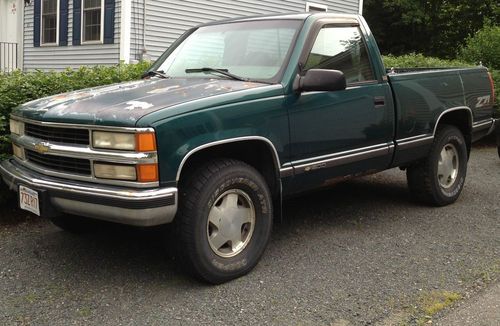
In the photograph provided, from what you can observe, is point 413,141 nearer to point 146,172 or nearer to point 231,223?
point 231,223

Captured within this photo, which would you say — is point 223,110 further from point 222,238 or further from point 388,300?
point 388,300

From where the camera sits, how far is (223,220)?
12.3 ft

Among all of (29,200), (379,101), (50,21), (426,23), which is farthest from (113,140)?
(426,23)

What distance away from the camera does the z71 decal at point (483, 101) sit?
6.16 m

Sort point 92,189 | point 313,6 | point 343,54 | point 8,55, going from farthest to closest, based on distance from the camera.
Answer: point 313,6 → point 8,55 → point 343,54 → point 92,189

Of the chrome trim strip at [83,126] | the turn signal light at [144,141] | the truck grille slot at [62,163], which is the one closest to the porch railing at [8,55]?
the chrome trim strip at [83,126]

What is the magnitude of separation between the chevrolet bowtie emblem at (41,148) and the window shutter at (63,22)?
34.6 ft

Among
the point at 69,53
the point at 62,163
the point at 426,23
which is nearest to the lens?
the point at 62,163

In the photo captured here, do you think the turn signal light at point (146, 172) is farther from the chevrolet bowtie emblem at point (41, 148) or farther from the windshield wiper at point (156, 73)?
the windshield wiper at point (156, 73)

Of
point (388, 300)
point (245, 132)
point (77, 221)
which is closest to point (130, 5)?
point (77, 221)

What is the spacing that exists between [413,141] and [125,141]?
117 inches

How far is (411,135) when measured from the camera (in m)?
5.24

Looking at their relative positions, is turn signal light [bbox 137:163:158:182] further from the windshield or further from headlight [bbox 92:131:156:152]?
the windshield

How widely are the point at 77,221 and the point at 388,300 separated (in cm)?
254
